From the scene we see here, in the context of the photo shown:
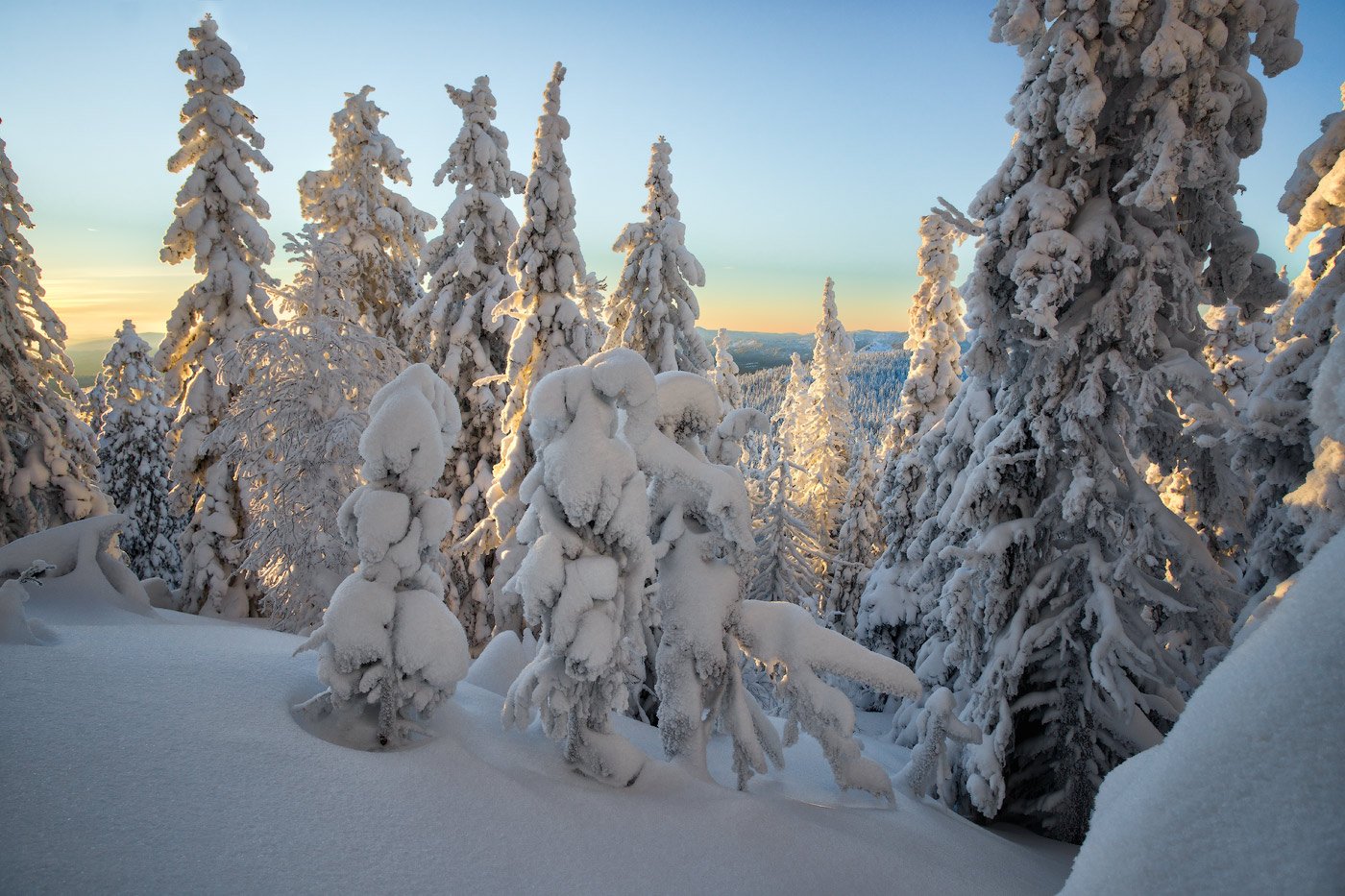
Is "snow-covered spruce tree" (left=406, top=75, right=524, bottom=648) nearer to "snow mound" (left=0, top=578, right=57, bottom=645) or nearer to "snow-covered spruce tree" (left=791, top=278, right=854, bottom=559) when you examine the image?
"snow mound" (left=0, top=578, right=57, bottom=645)

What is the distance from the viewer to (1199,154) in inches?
282

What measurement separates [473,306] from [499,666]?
1198 cm

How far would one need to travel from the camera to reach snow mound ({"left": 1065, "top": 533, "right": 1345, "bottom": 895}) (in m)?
1.10

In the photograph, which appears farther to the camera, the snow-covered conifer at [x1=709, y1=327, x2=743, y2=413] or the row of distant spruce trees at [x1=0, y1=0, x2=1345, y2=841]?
the snow-covered conifer at [x1=709, y1=327, x2=743, y2=413]

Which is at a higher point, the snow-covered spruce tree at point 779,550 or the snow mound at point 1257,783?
the snow mound at point 1257,783

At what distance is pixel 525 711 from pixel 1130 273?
870 centimetres

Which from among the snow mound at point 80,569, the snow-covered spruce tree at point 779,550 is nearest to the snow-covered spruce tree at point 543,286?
the snow-covered spruce tree at point 779,550

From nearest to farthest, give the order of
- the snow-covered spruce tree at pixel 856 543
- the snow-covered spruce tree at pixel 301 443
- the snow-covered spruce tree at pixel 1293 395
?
the snow-covered spruce tree at pixel 1293 395 → the snow-covered spruce tree at pixel 301 443 → the snow-covered spruce tree at pixel 856 543

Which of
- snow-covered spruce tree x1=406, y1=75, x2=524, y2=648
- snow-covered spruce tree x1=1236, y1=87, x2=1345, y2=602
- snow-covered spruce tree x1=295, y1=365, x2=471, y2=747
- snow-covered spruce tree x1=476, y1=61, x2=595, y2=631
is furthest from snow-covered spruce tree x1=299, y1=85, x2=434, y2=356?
snow-covered spruce tree x1=1236, y1=87, x2=1345, y2=602

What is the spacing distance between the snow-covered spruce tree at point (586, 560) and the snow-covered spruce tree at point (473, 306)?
12426 millimetres

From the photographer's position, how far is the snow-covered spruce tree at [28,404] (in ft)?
52.8

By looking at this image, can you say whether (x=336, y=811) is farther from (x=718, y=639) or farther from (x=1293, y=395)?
(x=1293, y=395)

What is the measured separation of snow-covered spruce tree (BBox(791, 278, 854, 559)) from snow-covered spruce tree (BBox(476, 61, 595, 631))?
1781cm

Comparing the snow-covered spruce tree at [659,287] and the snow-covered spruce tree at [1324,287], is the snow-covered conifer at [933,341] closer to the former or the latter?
the snow-covered spruce tree at [659,287]
